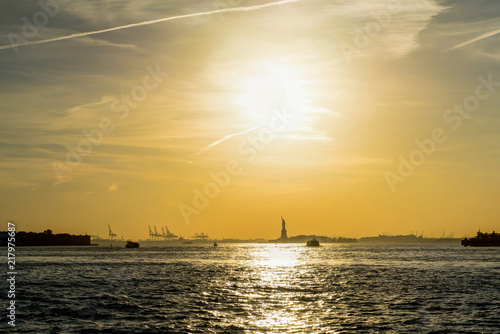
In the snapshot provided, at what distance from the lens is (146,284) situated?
71.6m

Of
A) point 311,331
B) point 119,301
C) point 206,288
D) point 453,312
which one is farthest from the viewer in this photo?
point 206,288

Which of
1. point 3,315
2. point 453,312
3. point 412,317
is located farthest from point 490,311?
point 3,315

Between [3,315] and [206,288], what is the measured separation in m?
29.4

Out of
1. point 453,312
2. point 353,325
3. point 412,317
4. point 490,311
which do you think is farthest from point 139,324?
→ point 490,311

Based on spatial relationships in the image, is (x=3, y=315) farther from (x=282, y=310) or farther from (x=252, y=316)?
(x=282, y=310)

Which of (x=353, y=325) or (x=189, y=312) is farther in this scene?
(x=189, y=312)

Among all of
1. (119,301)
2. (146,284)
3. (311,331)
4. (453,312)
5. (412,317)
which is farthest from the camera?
(146,284)

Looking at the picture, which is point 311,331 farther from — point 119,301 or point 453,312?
point 119,301

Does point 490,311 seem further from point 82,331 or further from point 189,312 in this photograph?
point 82,331

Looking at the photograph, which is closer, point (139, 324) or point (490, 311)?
point (139, 324)

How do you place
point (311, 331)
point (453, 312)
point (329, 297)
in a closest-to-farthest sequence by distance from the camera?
point (311, 331) → point (453, 312) → point (329, 297)

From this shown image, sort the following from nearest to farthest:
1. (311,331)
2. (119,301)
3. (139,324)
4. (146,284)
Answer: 1. (311,331)
2. (139,324)
3. (119,301)
4. (146,284)

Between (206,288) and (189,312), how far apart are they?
21.5m

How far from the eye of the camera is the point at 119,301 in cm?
5250
